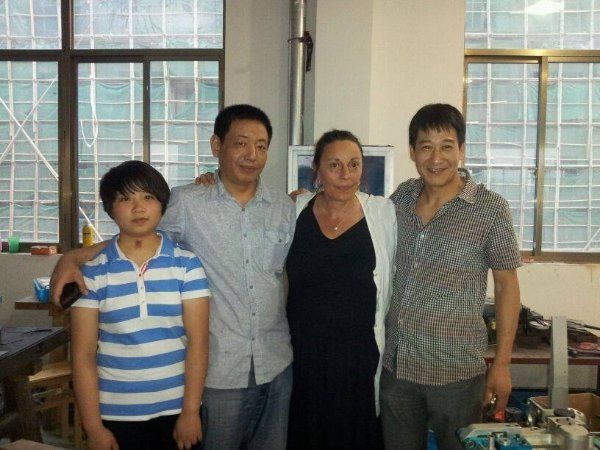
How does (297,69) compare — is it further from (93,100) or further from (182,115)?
(93,100)

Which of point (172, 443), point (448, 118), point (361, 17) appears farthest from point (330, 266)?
point (361, 17)

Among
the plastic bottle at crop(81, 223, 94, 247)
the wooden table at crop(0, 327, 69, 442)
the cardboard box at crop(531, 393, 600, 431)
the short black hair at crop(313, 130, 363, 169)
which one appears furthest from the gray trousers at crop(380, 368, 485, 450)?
the plastic bottle at crop(81, 223, 94, 247)

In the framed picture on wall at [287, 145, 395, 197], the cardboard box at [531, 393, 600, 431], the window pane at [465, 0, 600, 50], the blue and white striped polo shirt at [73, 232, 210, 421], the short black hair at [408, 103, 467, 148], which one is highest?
the window pane at [465, 0, 600, 50]

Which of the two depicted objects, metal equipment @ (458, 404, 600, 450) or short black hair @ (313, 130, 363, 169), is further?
short black hair @ (313, 130, 363, 169)

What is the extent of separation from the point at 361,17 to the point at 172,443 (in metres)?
2.64

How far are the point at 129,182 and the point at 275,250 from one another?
493 millimetres

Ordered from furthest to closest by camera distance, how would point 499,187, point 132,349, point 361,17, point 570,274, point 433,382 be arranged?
point 499,187
point 570,274
point 361,17
point 433,382
point 132,349

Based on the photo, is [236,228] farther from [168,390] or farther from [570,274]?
[570,274]

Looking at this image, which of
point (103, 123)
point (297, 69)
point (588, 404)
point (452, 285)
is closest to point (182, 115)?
point (103, 123)

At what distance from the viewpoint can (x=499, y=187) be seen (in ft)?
12.2

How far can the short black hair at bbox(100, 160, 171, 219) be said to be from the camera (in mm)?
1398

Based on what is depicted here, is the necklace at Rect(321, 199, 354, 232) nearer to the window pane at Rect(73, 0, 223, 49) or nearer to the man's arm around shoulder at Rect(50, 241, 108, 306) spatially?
the man's arm around shoulder at Rect(50, 241, 108, 306)

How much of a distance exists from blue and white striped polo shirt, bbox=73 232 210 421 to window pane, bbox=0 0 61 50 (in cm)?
327

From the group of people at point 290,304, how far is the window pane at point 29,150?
2.89 m
